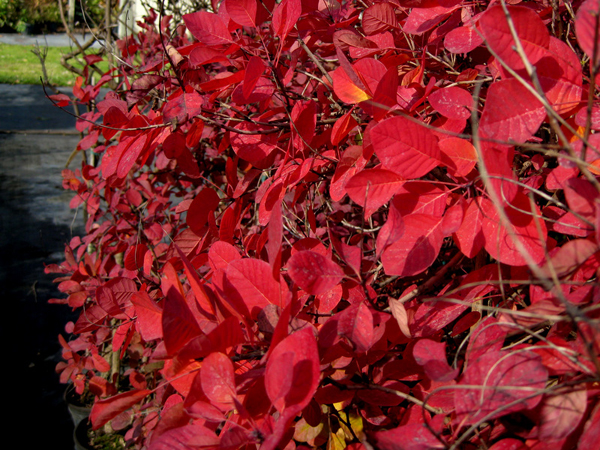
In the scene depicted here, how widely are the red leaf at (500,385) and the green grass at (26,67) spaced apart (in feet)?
49.7

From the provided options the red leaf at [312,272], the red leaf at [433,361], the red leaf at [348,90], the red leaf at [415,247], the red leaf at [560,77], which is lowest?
the red leaf at [433,361]

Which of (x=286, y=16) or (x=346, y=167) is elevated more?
(x=286, y=16)

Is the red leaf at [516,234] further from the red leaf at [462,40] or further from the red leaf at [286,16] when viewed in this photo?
the red leaf at [286,16]

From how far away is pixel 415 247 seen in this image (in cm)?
52

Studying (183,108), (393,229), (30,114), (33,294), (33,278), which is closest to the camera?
(393,229)

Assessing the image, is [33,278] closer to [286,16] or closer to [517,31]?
[286,16]

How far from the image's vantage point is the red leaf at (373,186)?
21.5 inches

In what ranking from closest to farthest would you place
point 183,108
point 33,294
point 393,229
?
1. point 393,229
2. point 183,108
3. point 33,294

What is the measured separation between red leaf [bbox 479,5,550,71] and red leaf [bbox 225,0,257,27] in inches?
17.1

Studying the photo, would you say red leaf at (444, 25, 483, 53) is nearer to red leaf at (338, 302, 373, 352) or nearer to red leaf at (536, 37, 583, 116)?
red leaf at (536, 37, 583, 116)

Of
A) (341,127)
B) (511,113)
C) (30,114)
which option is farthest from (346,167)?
(30,114)

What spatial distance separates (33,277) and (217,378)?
4456 millimetres

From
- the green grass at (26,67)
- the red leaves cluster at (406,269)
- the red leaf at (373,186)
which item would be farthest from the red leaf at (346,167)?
the green grass at (26,67)

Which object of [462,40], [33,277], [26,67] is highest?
[462,40]
